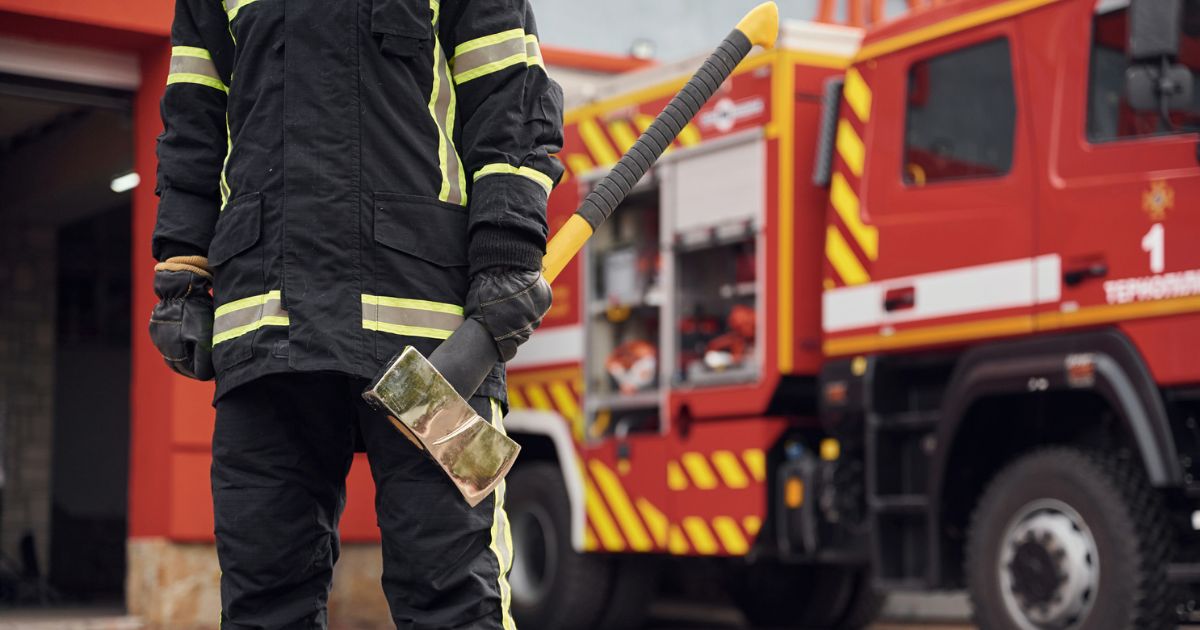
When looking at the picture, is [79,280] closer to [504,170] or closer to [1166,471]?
[1166,471]

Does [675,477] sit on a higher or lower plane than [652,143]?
lower

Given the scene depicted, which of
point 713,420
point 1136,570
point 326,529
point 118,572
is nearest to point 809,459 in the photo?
point 713,420

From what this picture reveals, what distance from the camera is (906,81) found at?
24.8 feet

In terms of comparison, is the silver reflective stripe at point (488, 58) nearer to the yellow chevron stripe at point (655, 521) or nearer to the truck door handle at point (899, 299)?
the truck door handle at point (899, 299)

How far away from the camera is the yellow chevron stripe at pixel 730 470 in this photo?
8.15 meters

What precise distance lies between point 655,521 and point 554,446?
3.88 feet

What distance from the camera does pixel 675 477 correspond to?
8562 mm

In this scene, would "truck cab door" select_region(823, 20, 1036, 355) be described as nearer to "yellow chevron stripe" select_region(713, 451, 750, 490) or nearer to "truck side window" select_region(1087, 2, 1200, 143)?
"truck side window" select_region(1087, 2, 1200, 143)

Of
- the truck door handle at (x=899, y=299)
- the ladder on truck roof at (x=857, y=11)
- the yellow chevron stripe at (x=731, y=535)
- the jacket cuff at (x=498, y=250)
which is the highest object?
the ladder on truck roof at (x=857, y=11)

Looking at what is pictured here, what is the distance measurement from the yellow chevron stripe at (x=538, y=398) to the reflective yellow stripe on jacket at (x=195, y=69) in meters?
6.22

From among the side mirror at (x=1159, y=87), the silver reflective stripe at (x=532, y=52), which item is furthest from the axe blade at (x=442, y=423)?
the side mirror at (x=1159, y=87)

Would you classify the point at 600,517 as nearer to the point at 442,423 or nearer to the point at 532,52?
the point at 532,52

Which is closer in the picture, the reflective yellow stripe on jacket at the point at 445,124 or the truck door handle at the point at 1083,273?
the reflective yellow stripe on jacket at the point at 445,124

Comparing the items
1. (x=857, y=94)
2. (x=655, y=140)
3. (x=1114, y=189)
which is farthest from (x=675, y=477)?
(x=655, y=140)
